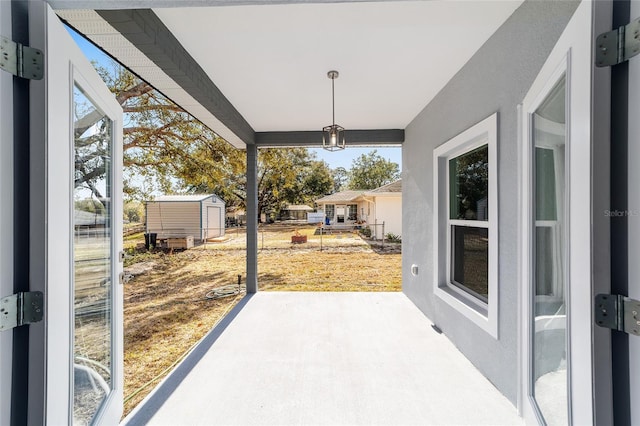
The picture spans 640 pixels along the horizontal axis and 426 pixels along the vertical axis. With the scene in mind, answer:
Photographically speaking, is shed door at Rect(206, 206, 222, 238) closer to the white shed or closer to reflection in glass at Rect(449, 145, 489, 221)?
the white shed

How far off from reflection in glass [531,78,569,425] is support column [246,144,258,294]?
153 inches

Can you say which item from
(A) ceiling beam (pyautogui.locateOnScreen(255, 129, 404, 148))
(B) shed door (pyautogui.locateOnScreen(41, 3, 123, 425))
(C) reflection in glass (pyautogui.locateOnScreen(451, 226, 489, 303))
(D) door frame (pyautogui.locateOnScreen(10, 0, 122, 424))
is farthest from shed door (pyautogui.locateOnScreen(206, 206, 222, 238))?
(D) door frame (pyautogui.locateOnScreen(10, 0, 122, 424))

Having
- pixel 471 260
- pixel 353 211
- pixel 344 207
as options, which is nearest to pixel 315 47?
pixel 471 260

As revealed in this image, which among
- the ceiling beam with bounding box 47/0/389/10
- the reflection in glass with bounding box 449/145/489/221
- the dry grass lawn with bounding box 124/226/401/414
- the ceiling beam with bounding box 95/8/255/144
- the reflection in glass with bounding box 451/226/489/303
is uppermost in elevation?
the ceiling beam with bounding box 95/8/255/144

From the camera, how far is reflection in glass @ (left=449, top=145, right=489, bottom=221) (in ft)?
8.32

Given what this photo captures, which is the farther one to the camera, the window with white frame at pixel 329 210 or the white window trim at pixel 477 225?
the window with white frame at pixel 329 210

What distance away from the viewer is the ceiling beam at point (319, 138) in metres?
4.55

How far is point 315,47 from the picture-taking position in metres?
2.27

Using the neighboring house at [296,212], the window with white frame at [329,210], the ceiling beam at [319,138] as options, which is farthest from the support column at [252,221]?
the neighboring house at [296,212]

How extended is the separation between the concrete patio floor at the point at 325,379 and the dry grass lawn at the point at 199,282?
495 mm

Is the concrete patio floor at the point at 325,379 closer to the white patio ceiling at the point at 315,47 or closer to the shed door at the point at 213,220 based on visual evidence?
the white patio ceiling at the point at 315,47

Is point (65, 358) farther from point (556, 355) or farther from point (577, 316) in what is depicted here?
point (556, 355)

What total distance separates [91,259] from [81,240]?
0.15 meters

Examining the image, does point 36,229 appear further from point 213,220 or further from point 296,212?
point 296,212
